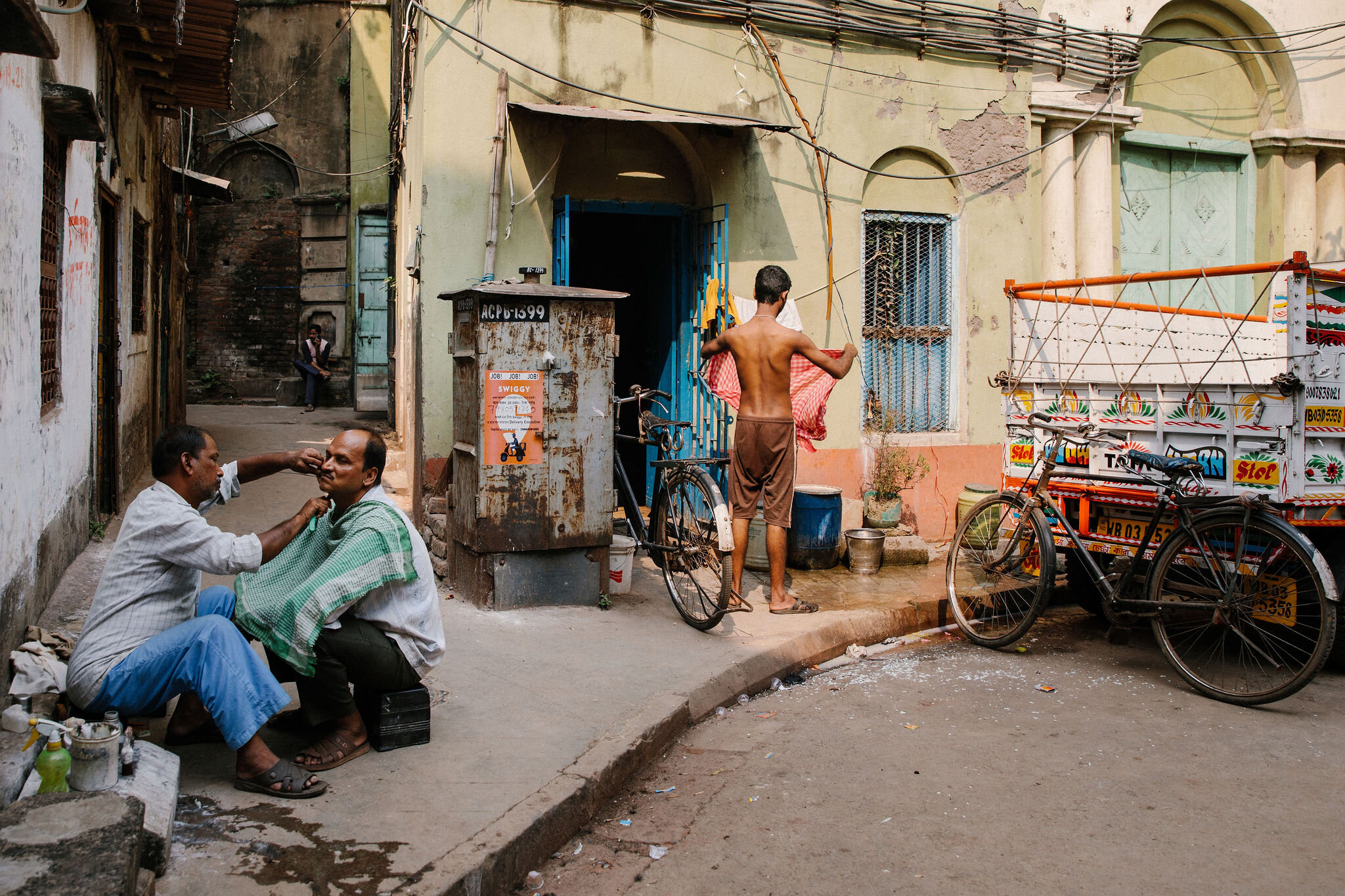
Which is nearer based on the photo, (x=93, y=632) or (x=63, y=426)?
(x=93, y=632)

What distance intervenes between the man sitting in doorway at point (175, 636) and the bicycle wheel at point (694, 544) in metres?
2.84

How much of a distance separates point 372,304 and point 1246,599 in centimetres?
1534

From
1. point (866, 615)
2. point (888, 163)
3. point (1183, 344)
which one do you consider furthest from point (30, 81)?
point (1183, 344)

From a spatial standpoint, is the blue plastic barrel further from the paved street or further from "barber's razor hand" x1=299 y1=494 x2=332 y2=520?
"barber's razor hand" x1=299 y1=494 x2=332 y2=520

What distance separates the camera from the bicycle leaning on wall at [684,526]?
5949 mm

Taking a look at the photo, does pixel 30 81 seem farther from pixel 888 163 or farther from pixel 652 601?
pixel 888 163

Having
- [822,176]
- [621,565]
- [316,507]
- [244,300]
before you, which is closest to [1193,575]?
[621,565]

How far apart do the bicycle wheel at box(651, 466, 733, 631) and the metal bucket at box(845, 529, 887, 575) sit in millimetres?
1965

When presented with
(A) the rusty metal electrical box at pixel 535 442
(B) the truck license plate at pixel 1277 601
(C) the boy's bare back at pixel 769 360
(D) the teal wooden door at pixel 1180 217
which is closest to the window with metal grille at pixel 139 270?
(A) the rusty metal electrical box at pixel 535 442

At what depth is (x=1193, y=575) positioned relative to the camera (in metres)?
5.52

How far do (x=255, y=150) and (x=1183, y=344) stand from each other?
16.6 metres

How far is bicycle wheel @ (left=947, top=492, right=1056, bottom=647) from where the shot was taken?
19.3ft

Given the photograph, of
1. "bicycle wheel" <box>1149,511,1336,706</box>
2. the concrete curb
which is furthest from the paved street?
"bicycle wheel" <box>1149,511,1336,706</box>

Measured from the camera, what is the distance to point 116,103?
8227 millimetres
